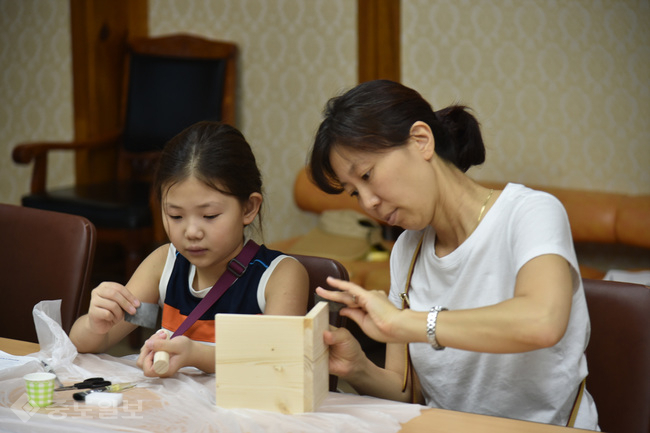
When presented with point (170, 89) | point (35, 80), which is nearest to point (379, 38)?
point (170, 89)

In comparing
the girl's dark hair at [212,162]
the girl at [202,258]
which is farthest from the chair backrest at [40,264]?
the girl's dark hair at [212,162]

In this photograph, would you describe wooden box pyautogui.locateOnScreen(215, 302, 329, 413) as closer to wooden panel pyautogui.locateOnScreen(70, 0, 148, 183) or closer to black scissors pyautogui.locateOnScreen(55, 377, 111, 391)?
black scissors pyautogui.locateOnScreen(55, 377, 111, 391)

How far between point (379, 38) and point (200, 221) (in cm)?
252

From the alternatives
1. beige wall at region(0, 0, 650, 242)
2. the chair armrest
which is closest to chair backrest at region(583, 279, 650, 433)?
beige wall at region(0, 0, 650, 242)

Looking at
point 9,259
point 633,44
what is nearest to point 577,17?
point 633,44

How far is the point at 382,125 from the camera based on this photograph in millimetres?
1358

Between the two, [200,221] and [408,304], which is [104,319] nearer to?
[200,221]

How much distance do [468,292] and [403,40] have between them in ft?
8.54

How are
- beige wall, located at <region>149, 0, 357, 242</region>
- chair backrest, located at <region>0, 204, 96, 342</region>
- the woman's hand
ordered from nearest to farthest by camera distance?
the woman's hand
chair backrest, located at <region>0, 204, 96, 342</region>
beige wall, located at <region>149, 0, 357, 242</region>

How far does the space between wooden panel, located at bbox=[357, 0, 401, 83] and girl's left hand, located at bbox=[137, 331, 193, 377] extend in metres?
2.68

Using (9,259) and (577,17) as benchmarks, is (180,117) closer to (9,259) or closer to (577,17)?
(577,17)

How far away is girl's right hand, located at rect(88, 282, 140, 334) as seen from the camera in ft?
4.93

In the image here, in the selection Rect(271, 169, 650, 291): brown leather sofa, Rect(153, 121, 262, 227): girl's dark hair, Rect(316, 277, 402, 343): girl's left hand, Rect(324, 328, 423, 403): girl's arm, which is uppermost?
Rect(153, 121, 262, 227): girl's dark hair

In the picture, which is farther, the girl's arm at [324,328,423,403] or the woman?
the girl's arm at [324,328,423,403]
